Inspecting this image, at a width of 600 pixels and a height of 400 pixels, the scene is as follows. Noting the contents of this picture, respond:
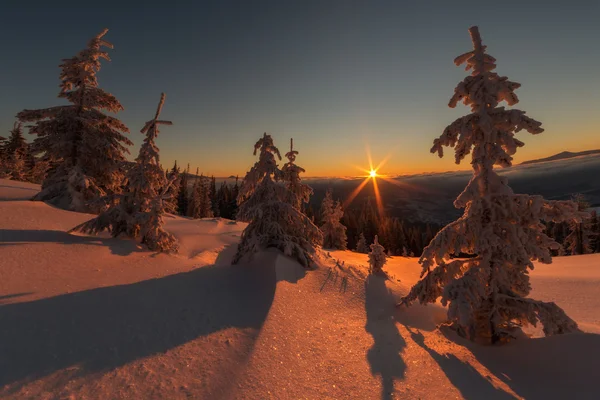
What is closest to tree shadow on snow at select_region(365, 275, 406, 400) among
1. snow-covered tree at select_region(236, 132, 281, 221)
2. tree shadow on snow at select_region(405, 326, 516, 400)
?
tree shadow on snow at select_region(405, 326, 516, 400)

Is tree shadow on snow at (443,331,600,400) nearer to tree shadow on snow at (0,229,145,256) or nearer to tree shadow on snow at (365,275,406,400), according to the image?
tree shadow on snow at (365,275,406,400)

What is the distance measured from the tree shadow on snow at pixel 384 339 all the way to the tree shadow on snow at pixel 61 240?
865cm

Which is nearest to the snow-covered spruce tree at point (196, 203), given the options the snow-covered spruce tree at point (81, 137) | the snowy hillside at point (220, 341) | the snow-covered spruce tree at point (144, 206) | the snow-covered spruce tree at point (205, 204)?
the snow-covered spruce tree at point (205, 204)

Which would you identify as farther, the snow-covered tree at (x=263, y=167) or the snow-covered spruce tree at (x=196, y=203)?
the snow-covered spruce tree at (x=196, y=203)

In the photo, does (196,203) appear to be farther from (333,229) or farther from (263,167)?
(263,167)

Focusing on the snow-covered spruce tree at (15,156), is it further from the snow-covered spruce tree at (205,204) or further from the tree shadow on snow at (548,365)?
the tree shadow on snow at (548,365)

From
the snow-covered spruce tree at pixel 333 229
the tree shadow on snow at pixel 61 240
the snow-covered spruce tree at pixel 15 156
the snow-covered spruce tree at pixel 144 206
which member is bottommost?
the snow-covered spruce tree at pixel 333 229

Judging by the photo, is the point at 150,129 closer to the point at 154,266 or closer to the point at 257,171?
the point at 257,171

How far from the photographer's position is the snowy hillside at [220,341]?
171 inches

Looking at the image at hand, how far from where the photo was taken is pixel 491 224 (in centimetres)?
696

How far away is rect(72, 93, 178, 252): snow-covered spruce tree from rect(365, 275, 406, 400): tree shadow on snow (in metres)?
8.17

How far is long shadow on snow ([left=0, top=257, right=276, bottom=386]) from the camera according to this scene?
14.0 feet

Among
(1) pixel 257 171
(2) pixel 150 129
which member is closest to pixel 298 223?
(1) pixel 257 171

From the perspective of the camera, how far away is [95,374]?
4141 mm
